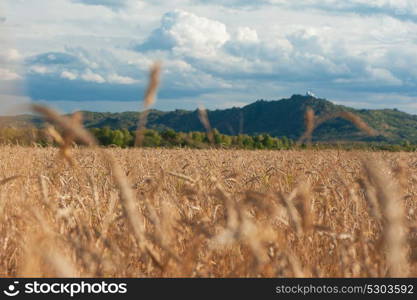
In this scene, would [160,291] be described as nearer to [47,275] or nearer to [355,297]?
[47,275]

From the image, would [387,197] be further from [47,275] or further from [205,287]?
[47,275]

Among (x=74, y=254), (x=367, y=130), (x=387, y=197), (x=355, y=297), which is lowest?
(x=355, y=297)

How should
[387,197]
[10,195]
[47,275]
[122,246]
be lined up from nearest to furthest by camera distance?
[387,197]
[47,275]
[122,246]
[10,195]

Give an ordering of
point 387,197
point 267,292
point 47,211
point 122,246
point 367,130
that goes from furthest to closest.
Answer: point 47,211 < point 122,246 < point 267,292 < point 367,130 < point 387,197

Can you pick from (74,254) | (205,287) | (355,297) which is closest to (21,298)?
(74,254)

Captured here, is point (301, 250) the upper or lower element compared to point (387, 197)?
lower

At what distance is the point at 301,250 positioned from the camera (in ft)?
12.6

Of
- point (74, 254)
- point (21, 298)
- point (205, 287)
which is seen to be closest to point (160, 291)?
point (205, 287)

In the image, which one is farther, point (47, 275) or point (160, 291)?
point (47, 275)

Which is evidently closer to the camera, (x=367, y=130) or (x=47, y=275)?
(x=367, y=130)

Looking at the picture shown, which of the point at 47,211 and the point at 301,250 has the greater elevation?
the point at 47,211

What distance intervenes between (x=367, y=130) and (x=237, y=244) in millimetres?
1382

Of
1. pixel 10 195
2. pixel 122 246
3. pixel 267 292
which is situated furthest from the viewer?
pixel 10 195

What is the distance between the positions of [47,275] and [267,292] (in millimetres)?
1233
